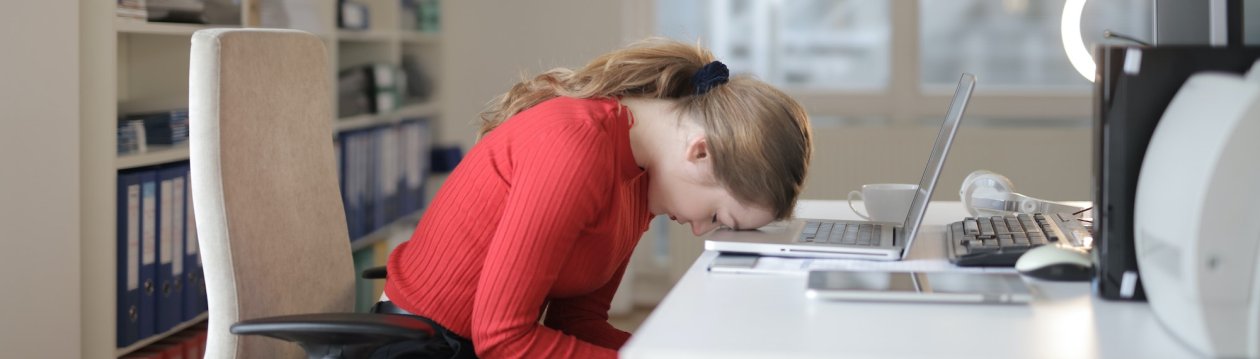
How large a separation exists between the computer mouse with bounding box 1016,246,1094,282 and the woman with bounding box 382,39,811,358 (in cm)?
30

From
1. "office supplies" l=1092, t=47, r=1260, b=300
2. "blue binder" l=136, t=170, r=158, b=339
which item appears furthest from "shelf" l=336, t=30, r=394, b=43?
"office supplies" l=1092, t=47, r=1260, b=300

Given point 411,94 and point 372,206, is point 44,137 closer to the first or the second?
point 372,206

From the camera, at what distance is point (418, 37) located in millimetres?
3750

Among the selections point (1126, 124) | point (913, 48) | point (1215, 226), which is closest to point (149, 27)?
point (1126, 124)

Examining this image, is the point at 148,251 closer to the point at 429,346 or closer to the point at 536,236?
the point at 429,346

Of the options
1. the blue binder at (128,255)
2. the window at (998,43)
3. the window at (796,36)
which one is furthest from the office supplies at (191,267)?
the window at (998,43)

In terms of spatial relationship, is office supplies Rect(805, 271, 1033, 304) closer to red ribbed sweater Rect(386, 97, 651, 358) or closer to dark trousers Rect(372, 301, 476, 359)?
red ribbed sweater Rect(386, 97, 651, 358)

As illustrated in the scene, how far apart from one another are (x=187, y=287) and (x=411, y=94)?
1538 mm

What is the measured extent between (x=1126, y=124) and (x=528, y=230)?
570 mm

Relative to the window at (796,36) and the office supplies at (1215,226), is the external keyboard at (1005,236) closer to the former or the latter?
the office supplies at (1215,226)

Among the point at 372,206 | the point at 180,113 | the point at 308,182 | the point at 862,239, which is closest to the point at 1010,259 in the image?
the point at 862,239

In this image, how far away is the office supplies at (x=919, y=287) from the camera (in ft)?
3.68

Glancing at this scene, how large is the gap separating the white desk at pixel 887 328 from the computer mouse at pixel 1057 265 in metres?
0.01

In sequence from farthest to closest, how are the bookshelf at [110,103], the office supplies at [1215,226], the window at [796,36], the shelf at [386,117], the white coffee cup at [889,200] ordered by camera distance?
1. the window at [796,36]
2. the shelf at [386,117]
3. the bookshelf at [110,103]
4. the white coffee cup at [889,200]
5. the office supplies at [1215,226]
